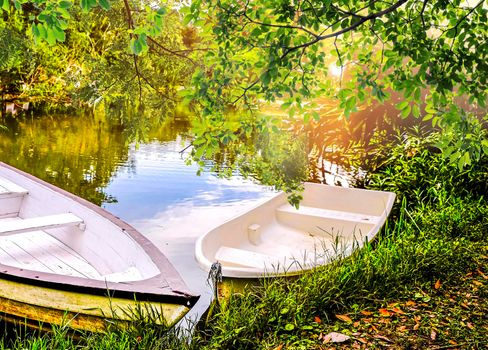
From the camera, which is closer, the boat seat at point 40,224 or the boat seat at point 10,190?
the boat seat at point 40,224

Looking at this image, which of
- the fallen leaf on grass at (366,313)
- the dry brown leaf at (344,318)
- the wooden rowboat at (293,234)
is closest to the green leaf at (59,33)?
the wooden rowboat at (293,234)

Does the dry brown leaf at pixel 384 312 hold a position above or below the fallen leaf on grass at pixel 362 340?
above

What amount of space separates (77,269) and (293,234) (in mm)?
2696

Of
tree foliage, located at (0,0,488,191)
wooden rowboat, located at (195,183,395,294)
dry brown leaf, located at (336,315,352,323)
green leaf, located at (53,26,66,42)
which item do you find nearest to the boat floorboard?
wooden rowboat, located at (195,183,395,294)

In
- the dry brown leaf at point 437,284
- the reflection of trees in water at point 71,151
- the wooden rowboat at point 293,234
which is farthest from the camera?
the reflection of trees in water at point 71,151

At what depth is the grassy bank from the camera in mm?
3090

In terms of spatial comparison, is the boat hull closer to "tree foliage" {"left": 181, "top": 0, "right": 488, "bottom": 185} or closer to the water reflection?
"tree foliage" {"left": 181, "top": 0, "right": 488, "bottom": 185}

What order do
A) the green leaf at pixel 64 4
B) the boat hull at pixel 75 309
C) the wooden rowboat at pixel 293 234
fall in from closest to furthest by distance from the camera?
the green leaf at pixel 64 4
the boat hull at pixel 75 309
the wooden rowboat at pixel 293 234

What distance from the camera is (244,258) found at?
4.68 meters

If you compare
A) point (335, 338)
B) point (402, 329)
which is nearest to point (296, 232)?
point (402, 329)

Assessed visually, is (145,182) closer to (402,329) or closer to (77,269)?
(77,269)

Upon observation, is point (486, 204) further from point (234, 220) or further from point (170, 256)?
point (170, 256)

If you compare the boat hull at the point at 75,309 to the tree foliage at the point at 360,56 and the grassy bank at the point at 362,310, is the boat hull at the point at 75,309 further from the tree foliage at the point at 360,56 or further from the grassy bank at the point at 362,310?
the tree foliage at the point at 360,56

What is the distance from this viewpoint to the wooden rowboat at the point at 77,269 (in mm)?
3238
